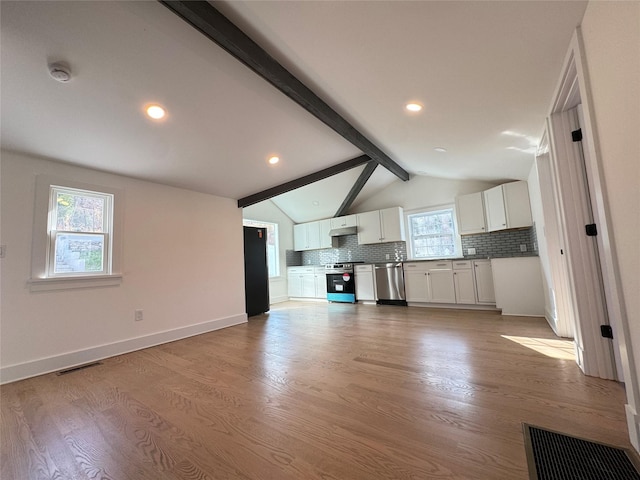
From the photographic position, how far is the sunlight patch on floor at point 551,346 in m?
2.24

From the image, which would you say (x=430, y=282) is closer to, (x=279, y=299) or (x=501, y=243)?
(x=501, y=243)

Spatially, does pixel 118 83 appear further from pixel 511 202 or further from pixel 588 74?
pixel 511 202

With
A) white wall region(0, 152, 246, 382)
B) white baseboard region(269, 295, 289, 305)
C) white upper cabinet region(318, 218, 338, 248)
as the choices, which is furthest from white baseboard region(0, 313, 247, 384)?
white upper cabinet region(318, 218, 338, 248)

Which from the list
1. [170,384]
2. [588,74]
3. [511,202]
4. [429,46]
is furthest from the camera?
[511,202]

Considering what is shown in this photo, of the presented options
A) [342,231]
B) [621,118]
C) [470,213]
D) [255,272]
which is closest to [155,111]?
[621,118]

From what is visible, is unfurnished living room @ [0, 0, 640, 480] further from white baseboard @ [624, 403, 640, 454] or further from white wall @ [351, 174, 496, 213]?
white wall @ [351, 174, 496, 213]

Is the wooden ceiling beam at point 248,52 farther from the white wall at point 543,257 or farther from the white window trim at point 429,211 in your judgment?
the white window trim at point 429,211

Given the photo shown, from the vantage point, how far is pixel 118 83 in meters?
1.93

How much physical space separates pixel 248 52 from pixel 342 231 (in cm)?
472

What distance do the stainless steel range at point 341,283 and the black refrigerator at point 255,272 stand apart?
1.63m

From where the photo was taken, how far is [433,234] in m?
5.38

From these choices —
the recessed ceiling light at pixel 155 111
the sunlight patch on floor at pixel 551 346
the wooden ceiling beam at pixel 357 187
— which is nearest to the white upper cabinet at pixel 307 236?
the wooden ceiling beam at pixel 357 187

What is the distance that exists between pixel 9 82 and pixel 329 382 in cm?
317

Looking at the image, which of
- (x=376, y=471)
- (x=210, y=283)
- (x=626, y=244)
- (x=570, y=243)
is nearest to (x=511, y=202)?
(x=570, y=243)
